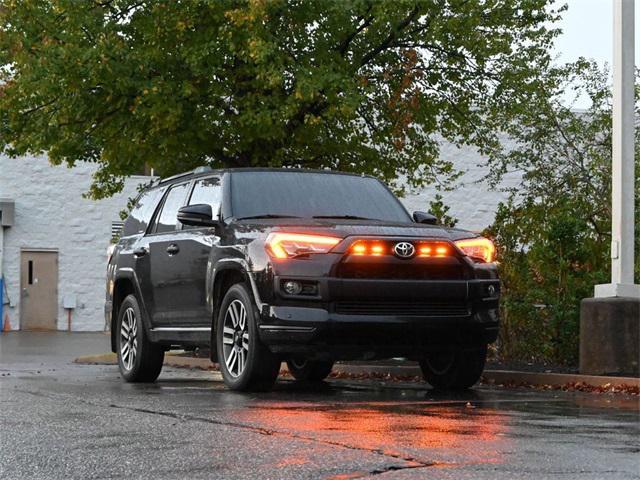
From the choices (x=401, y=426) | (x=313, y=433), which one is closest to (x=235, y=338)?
(x=401, y=426)

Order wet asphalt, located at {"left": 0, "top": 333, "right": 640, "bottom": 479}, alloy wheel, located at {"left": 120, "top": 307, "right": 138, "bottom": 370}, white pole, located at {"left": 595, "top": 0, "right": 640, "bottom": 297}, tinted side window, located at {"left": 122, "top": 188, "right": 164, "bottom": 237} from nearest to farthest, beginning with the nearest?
1. wet asphalt, located at {"left": 0, "top": 333, "right": 640, "bottom": 479}
2. white pole, located at {"left": 595, "top": 0, "right": 640, "bottom": 297}
3. alloy wheel, located at {"left": 120, "top": 307, "right": 138, "bottom": 370}
4. tinted side window, located at {"left": 122, "top": 188, "right": 164, "bottom": 237}

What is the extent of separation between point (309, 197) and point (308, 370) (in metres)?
2.43

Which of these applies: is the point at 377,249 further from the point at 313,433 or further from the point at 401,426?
the point at 313,433

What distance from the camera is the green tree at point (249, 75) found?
791 inches

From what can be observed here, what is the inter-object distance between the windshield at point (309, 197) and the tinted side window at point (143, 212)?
1824mm

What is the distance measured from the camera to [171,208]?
12.9 metres

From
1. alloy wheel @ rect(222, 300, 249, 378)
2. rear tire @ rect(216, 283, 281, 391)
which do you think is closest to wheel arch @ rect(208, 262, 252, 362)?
rear tire @ rect(216, 283, 281, 391)

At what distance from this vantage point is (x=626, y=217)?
41.9ft

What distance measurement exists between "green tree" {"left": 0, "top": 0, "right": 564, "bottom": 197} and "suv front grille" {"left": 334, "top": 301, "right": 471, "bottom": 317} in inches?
369

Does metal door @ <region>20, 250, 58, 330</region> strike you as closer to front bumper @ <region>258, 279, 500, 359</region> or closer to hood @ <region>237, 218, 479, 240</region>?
hood @ <region>237, 218, 479, 240</region>

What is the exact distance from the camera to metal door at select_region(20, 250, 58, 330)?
38.8 metres

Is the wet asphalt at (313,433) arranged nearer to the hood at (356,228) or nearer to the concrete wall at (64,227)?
the hood at (356,228)

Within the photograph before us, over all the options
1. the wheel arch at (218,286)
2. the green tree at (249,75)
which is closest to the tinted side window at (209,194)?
the wheel arch at (218,286)

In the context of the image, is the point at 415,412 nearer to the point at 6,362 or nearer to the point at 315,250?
the point at 315,250
